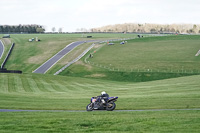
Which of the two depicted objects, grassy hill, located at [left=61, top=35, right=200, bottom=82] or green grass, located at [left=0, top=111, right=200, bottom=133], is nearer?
A: green grass, located at [left=0, top=111, right=200, bottom=133]

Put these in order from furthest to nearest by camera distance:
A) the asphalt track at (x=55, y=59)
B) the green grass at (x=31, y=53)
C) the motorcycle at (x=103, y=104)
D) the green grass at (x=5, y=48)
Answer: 1. the green grass at (x=5, y=48)
2. the green grass at (x=31, y=53)
3. the asphalt track at (x=55, y=59)
4. the motorcycle at (x=103, y=104)

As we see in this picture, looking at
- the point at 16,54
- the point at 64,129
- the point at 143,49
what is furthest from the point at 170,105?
the point at 16,54

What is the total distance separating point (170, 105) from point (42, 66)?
75.8m

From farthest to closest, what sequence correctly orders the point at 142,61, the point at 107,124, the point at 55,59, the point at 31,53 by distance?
1. the point at 31,53
2. the point at 55,59
3. the point at 142,61
4. the point at 107,124

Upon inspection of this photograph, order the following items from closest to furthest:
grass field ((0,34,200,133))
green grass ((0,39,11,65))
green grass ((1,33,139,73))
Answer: grass field ((0,34,200,133)), green grass ((1,33,139,73)), green grass ((0,39,11,65))

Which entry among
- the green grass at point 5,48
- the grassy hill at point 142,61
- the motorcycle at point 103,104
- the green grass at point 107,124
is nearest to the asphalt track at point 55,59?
the grassy hill at point 142,61

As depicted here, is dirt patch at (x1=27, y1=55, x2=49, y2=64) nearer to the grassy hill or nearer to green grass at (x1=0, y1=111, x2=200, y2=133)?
the grassy hill

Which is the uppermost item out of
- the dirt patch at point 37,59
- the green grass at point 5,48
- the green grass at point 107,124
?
the green grass at point 107,124

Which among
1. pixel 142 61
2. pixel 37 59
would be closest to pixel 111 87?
pixel 142 61

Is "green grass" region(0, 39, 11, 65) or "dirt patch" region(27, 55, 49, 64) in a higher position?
"green grass" region(0, 39, 11, 65)

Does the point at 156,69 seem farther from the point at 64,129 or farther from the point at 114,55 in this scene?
the point at 64,129

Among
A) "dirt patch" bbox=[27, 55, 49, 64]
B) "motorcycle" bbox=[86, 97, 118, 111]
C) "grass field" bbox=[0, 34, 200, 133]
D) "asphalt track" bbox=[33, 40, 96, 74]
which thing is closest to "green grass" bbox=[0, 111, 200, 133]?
"grass field" bbox=[0, 34, 200, 133]

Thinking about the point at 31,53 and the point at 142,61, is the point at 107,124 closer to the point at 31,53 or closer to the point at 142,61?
the point at 142,61

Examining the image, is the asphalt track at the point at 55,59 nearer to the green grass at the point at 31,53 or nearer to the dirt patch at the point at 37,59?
the green grass at the point at 31,53
